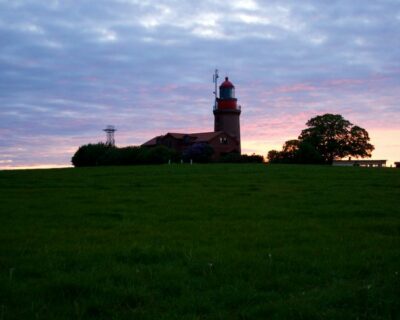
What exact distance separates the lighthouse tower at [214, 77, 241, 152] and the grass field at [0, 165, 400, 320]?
3329 inches

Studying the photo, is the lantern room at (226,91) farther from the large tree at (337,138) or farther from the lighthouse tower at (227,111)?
the large tree at (337,138)

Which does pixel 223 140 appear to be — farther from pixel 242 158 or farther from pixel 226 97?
pixel 242 158

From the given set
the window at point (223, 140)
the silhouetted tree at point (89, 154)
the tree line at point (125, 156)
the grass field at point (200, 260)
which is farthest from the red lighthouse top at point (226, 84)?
the grass field at point (200, 260)

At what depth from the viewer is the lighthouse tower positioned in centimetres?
10500

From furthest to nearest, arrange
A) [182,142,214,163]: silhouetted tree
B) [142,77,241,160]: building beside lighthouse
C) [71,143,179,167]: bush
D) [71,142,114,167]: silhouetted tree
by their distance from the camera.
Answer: [142,77,241,160]: building beside lighthouse → [182,142,214,163]: silhouetted tree → [71,142,114,167]: silhouetted tree → [71,143,179,167]: bush

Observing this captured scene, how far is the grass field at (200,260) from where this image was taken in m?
7.83

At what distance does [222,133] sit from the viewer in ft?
338

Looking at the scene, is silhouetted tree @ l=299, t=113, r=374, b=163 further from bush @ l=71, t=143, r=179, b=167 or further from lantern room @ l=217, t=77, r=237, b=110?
bush @ l=71, t=143, r=179, b=167

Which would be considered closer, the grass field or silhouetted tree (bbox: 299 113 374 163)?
the grass field

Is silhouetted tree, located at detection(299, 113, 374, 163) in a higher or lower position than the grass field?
higher

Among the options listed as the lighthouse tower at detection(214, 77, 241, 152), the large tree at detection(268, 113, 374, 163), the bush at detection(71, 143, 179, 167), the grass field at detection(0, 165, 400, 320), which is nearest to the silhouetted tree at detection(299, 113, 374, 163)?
the large tree at detection(268, 113, 374, 163)

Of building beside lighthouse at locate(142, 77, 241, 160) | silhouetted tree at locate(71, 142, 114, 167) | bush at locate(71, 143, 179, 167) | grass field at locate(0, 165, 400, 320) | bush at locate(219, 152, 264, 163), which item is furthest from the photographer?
building beside lighthouse at locate(142, 77, 241, 160)

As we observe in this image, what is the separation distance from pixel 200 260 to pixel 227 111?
95.9 metres

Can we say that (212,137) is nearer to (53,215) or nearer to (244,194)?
(244,194)
